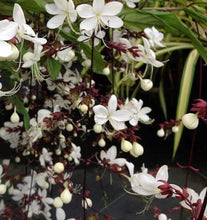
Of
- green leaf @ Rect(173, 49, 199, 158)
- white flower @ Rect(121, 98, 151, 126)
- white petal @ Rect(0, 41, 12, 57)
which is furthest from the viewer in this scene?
green leaf @ Rect(173, 49, 199, 158)

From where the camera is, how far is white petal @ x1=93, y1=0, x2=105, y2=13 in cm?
36

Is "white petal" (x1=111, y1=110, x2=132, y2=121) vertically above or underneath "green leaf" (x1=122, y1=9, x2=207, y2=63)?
underneath

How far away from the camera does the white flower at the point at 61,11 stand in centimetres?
37

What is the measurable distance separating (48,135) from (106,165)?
0.15 metres

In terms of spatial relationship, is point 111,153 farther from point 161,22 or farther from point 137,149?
point 161,22

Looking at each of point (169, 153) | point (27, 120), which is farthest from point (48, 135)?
point (169, 153)

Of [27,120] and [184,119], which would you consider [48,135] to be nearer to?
[27,120]

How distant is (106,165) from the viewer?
0.53 metres

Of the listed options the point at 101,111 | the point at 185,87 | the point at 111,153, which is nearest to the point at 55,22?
the point at 101,111

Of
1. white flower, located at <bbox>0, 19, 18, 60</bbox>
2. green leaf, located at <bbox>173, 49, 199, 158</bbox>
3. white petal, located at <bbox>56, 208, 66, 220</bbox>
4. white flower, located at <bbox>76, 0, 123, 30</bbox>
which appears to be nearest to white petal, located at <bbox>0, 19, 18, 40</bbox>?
white flower, located at <bbox>0, 19, 18, 60</bbox>

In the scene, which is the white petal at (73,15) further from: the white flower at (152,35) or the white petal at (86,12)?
the white flower at (152,35)

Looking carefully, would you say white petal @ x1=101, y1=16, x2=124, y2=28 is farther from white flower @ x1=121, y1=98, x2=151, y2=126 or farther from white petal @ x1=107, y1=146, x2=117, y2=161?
white petal @ x1=107, y1=146, x2=117, y2=161

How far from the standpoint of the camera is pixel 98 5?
1.19ft

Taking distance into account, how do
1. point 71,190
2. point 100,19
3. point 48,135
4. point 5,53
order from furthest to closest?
point 48,135, point 71,190, point 100,19, point 5,53
